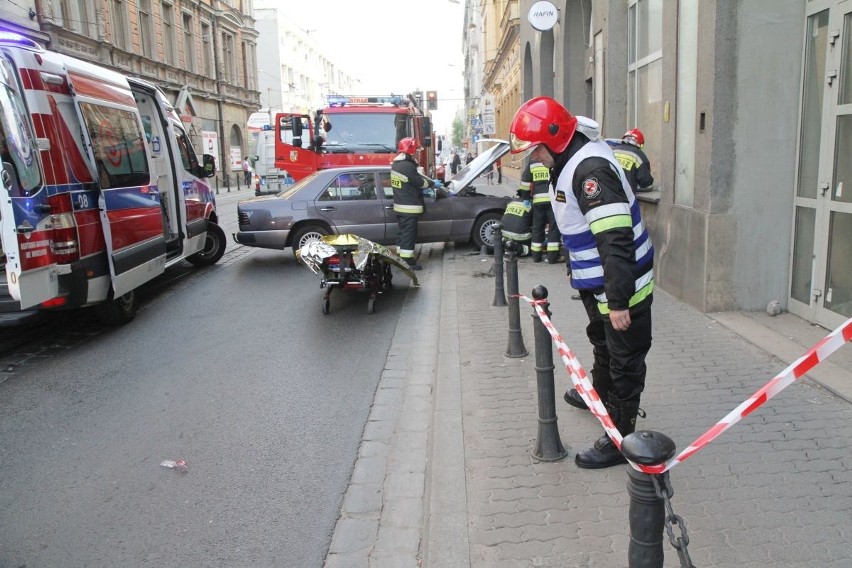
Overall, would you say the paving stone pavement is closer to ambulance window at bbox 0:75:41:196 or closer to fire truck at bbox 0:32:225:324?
fire truck at bbox 0:32:225:324

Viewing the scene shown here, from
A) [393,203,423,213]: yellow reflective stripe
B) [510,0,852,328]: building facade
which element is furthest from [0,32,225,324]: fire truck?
[510,0,852,328]: building facade

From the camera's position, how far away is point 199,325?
7.96 m

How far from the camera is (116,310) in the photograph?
25.5ft

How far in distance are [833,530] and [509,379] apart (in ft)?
8.69

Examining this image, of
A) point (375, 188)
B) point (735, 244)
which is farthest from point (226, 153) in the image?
point (735, 244)

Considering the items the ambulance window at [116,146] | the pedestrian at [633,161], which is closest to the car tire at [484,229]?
the pedestrian at [633,161]

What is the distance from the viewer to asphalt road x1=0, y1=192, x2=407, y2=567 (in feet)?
11.5

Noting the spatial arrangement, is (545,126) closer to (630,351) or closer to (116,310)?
(630,351)

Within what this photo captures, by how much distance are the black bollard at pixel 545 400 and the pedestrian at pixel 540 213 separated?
6412 millimetres

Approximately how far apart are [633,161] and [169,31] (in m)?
36.4

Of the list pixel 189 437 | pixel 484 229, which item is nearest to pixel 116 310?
pixel 189 437

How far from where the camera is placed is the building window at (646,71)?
9.09m

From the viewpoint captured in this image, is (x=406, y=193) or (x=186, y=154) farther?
(x=186, y=154)

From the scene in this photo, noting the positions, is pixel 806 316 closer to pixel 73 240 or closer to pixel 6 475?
pixel 6 475
